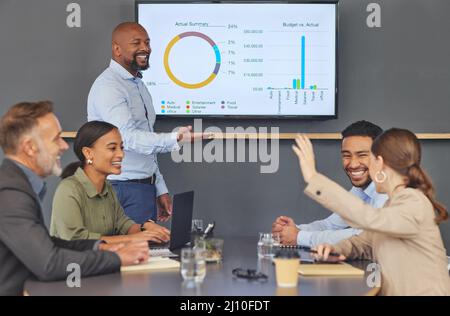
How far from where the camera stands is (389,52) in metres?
4.77

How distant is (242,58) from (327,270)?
2503 millimetres

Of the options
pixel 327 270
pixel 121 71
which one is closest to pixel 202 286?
pixel 327 270

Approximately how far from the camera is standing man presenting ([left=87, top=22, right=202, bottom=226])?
12.8 ft

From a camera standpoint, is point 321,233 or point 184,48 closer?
point 321,233

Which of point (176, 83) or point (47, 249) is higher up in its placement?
point (176, 83)

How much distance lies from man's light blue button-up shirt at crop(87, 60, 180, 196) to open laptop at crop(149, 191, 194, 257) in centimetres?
78

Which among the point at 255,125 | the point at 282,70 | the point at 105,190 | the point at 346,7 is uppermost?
the point at 346,7

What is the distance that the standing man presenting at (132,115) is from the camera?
12.8ft

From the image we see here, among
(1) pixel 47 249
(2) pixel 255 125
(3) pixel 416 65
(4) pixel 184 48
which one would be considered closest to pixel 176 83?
(4) pixel 184 48

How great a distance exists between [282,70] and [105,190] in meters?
1.84

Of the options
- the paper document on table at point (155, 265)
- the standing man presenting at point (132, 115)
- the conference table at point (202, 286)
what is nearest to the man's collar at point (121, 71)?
the standing man presenting at point (132, 115)

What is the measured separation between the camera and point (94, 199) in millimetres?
3178

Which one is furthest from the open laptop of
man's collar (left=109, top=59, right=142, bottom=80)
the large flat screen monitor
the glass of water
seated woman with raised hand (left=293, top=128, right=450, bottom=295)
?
the large flat screen monitor

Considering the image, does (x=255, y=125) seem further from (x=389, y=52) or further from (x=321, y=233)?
(x=321, y=233)
